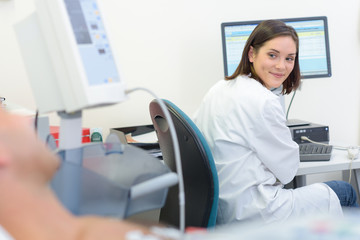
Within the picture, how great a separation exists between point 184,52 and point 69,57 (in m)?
1.66

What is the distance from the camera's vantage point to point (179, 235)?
2.17 feet

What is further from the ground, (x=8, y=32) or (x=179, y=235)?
(x=8, y=32)

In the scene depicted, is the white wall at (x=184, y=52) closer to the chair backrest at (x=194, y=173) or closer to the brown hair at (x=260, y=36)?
the brown hair at (x=260, y=36)

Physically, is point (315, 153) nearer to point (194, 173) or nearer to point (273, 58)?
point (273, 58)

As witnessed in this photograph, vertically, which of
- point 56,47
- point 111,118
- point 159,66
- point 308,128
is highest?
point 56,47

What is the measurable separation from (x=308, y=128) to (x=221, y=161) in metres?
0.65

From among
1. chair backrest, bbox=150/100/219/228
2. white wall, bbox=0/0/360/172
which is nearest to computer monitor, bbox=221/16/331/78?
white wall, bbox=0/0/360/172

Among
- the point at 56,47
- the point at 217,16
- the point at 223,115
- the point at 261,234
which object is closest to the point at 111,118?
the point at 217,16

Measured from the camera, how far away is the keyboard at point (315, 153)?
1735 mm

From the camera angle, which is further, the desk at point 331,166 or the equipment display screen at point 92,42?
the desk at point 331,166

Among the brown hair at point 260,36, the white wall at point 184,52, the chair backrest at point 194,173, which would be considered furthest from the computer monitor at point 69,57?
the white wall at point 184,52

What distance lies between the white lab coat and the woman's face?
0.22 meters

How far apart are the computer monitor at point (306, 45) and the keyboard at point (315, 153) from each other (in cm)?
51

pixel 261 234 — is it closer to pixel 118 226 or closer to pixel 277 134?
pixel 118 226
